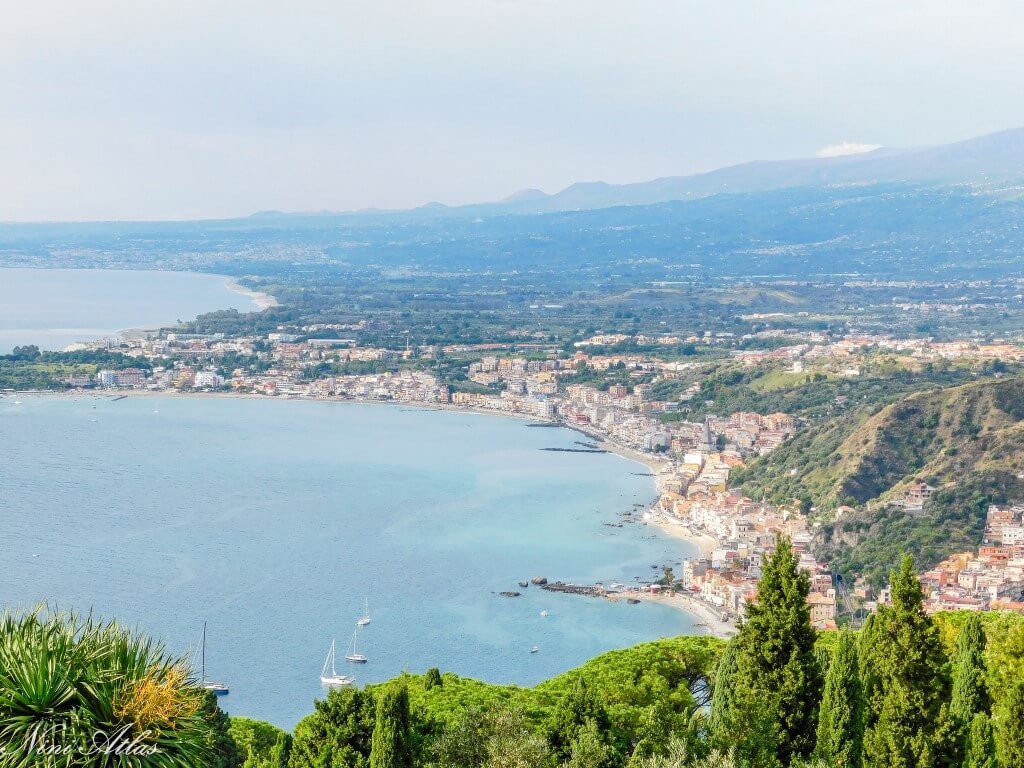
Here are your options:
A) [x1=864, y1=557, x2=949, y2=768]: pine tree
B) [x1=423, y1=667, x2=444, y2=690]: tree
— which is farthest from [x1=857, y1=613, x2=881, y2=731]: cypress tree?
[x1=423, y1=667, x2=444, y2=690]: tree

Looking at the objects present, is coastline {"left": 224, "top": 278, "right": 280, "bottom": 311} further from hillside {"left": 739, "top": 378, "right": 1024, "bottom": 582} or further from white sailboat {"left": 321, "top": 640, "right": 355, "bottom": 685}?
white sailboat {"left": 321, "top": 640, "right": 355, "bottom": 685}

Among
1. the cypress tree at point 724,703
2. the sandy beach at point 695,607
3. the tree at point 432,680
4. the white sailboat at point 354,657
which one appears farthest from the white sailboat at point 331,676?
the cypress tree at point 724,703

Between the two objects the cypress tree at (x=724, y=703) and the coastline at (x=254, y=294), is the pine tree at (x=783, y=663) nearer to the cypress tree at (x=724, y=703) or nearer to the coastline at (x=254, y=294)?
the cypress tree at (x=724, y=703)

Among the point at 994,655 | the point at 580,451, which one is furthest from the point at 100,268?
the point at 994,655

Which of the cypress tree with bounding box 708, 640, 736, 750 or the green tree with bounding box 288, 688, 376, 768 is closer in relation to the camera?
the cypress tree with bounding box 708, 640, 736, 750

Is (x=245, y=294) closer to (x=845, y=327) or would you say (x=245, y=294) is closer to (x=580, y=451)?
(x=845, y=327)

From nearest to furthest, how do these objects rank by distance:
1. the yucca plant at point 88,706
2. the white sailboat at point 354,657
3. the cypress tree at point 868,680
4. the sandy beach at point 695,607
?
the yucca plant at point 88,706
the cypress tree at point 868,680
the white sailboat at point 354,657
the sandy beach at point 695,607
